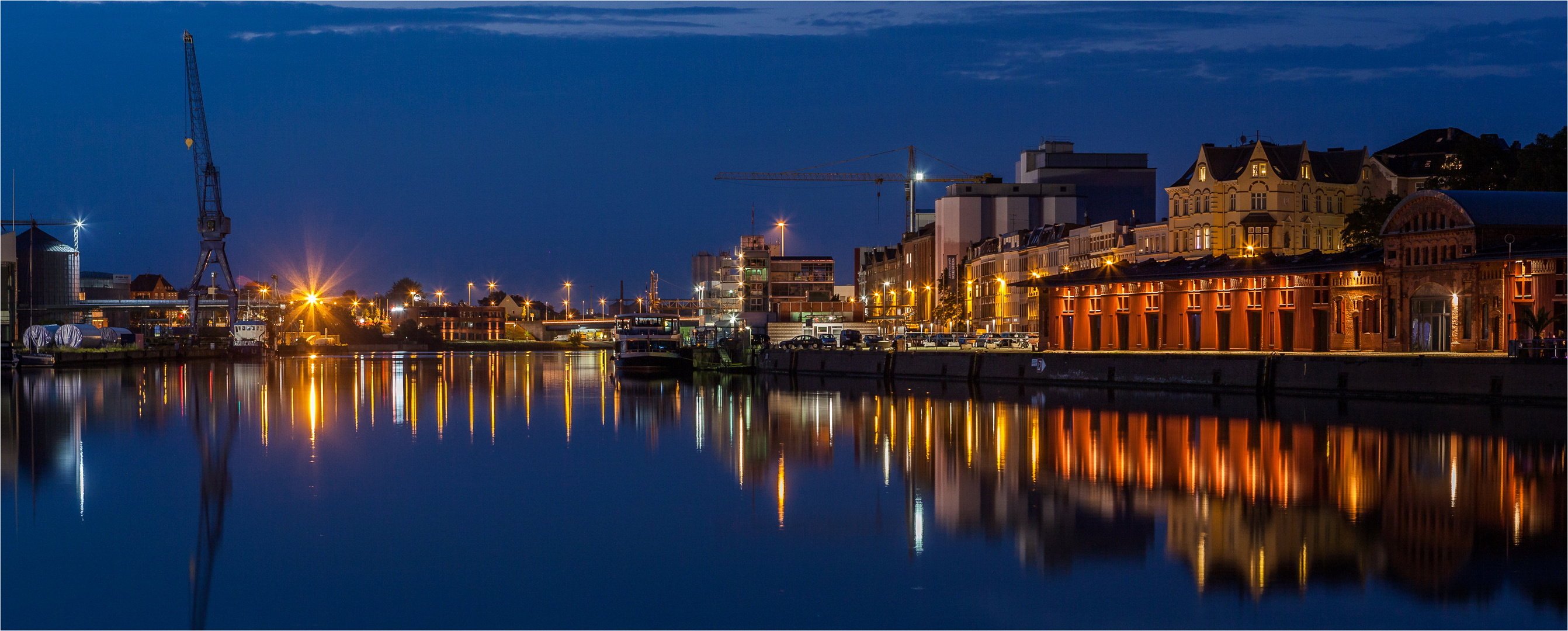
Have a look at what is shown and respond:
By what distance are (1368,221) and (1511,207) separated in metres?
36.0

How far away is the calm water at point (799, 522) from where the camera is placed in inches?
856

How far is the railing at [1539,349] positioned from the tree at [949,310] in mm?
114071

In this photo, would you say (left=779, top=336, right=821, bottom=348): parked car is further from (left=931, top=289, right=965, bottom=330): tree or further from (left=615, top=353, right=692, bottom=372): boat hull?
(left=931, top=289, right=965, bottom=330): tree

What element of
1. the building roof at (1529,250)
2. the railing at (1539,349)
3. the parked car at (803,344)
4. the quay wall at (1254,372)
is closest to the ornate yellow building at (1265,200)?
the parked car at (803,344)

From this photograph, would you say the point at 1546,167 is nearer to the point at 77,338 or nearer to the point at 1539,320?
the point at 1539,320

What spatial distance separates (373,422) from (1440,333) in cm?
4982

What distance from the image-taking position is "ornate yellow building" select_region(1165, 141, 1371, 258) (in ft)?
395

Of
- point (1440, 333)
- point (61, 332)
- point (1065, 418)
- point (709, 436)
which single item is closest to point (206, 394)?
point (709, 436)

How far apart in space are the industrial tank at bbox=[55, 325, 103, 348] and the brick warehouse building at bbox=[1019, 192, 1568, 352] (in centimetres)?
11015

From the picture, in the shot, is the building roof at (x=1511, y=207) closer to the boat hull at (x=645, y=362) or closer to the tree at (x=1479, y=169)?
the tree at (x=1479, y=169)

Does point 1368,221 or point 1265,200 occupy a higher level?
point 1265,200

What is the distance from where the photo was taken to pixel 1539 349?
5778cm

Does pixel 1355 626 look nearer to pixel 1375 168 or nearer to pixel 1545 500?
pixel 1545 500

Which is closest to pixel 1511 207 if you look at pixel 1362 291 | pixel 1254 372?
pixel 1362 291
